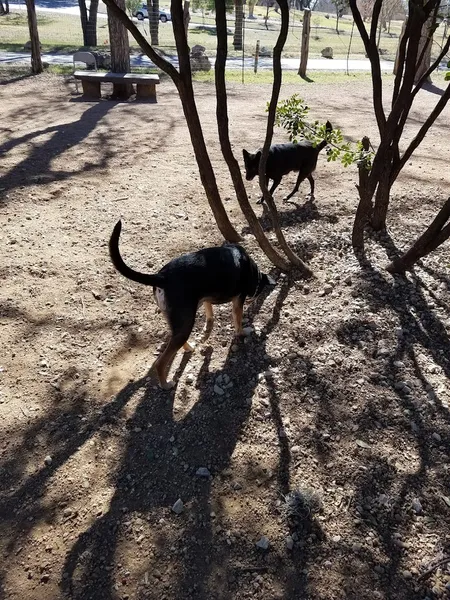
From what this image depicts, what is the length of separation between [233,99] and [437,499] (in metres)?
13.1

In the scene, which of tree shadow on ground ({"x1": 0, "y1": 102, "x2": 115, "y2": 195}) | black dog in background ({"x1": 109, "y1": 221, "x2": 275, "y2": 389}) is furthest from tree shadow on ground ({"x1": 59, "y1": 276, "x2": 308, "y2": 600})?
tree shadow on ground ({"x1": 0, "y1": 102, "x2": 115, "y2": 195})

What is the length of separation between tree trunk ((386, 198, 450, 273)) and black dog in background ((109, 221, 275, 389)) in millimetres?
1934

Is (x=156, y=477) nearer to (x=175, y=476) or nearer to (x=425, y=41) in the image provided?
(x=175, y=476)

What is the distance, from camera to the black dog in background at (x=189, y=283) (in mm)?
3238

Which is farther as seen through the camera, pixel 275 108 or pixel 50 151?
pixel 50 151

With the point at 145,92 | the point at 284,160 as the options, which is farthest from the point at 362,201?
the point at 145,92

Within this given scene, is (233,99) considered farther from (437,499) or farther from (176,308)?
(437,499)

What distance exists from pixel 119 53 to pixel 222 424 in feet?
46.1

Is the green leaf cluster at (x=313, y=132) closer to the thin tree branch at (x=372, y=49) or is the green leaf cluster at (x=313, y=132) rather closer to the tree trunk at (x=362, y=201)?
the tree trunk at (x=362, y=201)

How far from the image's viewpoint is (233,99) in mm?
13586

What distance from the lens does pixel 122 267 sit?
3.00 meters

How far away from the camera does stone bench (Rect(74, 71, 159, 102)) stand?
12594 mm

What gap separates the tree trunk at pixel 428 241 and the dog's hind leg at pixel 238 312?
1938 mm

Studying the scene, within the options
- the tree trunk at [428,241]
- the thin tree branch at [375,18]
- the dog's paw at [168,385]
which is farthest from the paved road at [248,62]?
the dog's paw at [168,385]
